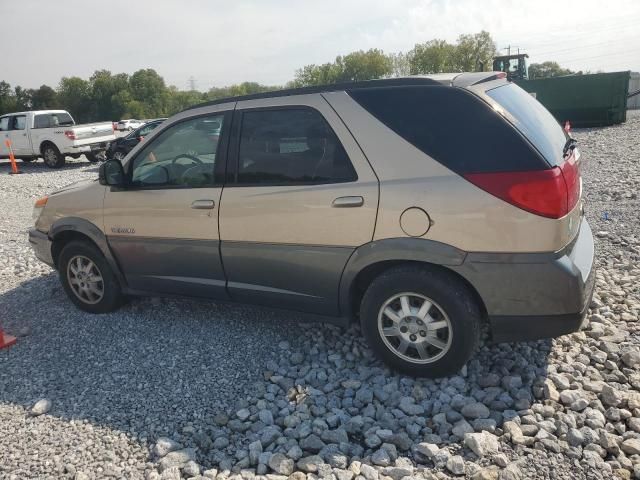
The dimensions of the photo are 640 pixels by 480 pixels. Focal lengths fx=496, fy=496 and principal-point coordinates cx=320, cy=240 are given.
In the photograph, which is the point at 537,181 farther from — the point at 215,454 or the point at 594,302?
the point at 215,454

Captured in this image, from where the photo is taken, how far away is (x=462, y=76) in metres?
3.33

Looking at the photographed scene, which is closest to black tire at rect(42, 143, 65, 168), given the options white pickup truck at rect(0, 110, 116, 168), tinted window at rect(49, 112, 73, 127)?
white pickup truck at rect(0, 110, 116, 168)

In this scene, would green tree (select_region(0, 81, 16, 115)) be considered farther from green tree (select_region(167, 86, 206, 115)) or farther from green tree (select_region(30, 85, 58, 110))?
green tree (select_region(167, 86, 206, 115))

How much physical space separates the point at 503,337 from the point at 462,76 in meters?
1.73

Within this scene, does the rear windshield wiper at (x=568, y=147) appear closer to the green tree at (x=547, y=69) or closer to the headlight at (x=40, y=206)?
the headlight at (x=40, y=206)

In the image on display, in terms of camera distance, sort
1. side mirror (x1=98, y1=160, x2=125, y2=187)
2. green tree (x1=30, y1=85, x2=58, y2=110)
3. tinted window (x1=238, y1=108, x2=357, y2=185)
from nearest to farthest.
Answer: tinted window (x1=238, y1=108, x2=357, y2=185)
side mirror (x1=98, y1=160, x2=125, y2=187)
green tree (x1=30, y1=85, x2=58, y2=110)

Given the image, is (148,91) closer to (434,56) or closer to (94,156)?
(434,56)

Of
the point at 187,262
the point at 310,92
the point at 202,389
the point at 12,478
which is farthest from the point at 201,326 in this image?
the point at 310,92

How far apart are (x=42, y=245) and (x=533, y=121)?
4519 mm

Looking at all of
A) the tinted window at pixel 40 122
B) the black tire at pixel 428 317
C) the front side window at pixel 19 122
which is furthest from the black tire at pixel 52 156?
the black tire at pixel 428 317

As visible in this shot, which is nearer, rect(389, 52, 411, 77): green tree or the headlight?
the headlight

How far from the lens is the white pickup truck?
16.9 m

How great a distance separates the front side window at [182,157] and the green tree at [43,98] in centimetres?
8524

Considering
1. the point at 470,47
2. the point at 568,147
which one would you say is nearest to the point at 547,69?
the point at 470,47
